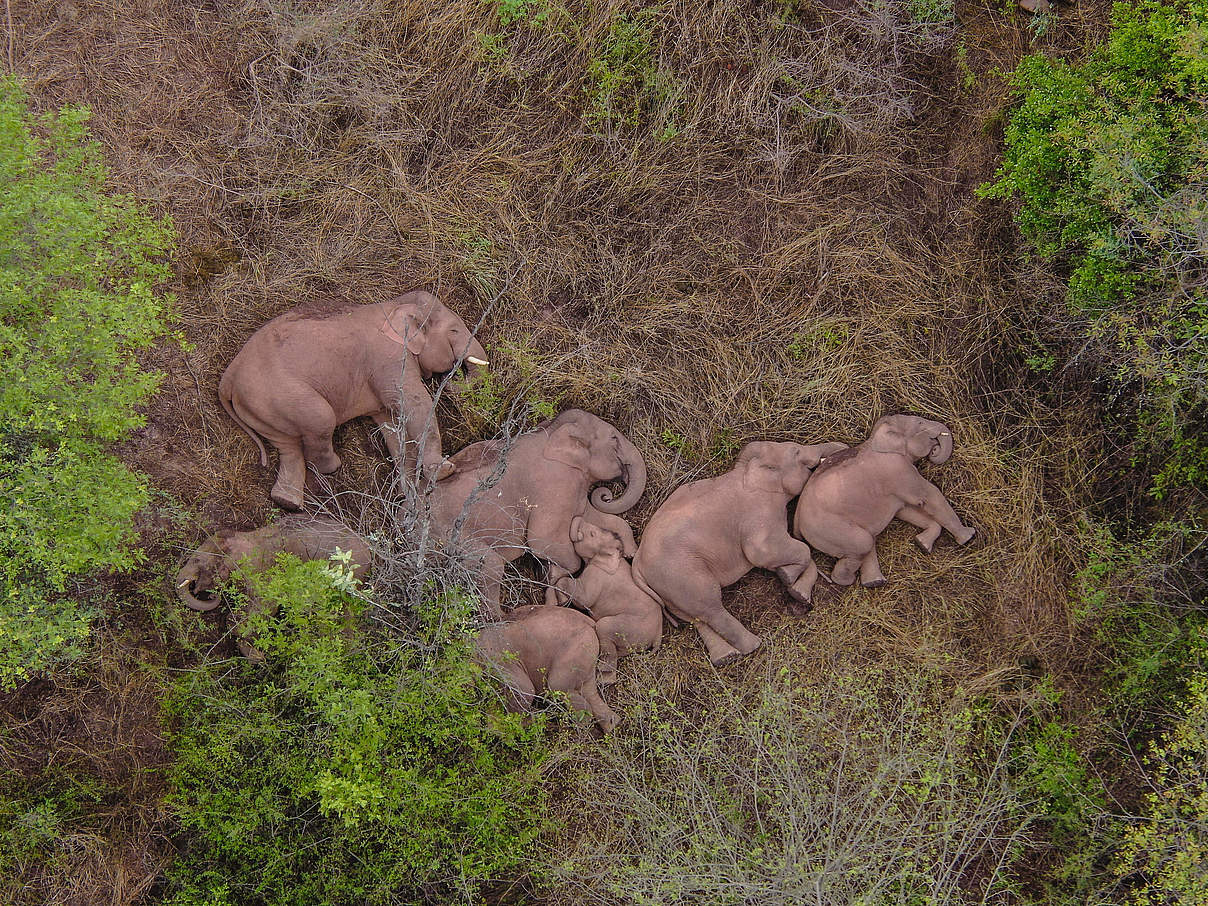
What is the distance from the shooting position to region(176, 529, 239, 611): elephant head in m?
5.11

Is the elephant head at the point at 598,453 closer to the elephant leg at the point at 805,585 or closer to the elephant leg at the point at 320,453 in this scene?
the elephant leg at the point at 805,585

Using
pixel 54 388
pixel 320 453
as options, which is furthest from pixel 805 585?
pixel 54 388

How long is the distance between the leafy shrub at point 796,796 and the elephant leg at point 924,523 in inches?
37.5

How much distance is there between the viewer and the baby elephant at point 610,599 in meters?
5.27

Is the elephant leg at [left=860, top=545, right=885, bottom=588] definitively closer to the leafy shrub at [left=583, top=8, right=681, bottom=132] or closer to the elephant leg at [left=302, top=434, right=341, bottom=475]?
the leafy shrub at [left=583, top=8, right=681, bottom=132]

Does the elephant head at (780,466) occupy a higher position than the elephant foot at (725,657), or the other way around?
the elephant head at (780,466)

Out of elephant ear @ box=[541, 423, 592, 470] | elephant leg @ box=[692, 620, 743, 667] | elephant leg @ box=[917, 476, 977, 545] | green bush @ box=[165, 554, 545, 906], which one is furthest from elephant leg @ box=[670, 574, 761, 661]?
elephant leg @ box=[917, 476, 977, 545]

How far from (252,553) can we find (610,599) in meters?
2.37

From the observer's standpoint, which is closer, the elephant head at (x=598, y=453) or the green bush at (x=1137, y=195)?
the green bush at (x=1137, y=195)

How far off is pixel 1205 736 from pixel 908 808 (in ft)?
5.84

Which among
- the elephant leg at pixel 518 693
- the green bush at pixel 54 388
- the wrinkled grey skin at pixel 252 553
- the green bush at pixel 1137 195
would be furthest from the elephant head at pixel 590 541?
the green bush at pixel 1137 195

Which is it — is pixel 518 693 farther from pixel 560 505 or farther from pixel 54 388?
pixel 54 388

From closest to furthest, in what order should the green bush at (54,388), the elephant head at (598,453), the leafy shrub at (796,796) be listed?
the green bush at (54,388), the leafy shrub at (796,796), the elephant head at (598,453)

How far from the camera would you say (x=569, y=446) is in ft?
17.6
